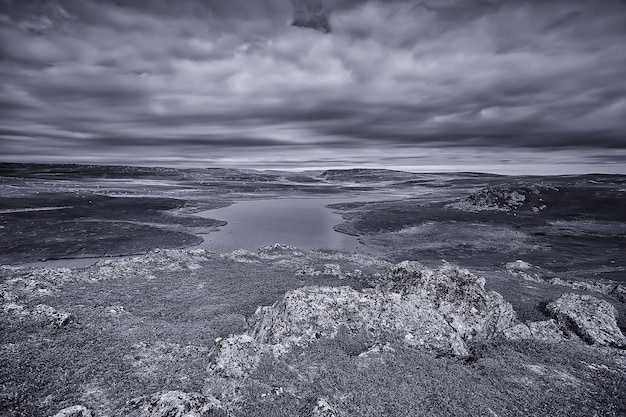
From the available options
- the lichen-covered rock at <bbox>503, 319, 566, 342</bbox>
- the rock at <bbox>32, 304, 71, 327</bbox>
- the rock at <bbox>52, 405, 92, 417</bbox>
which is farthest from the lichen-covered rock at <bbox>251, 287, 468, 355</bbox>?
the rock at <bbox>32, 304, 71, 327</bbox>

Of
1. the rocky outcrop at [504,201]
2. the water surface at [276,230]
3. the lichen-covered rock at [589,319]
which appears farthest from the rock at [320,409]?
the rocky outcrop at [504,201]

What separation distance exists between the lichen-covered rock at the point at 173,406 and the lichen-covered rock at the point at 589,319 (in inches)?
501

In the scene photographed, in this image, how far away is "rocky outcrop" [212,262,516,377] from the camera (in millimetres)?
9727

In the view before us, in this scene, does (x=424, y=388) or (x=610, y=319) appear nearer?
(x=424, y=388)

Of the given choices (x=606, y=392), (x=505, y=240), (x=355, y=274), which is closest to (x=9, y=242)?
(x=355, y=274)

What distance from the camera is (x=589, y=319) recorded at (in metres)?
12.8

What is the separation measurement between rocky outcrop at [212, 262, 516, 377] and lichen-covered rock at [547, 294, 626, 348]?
210cm

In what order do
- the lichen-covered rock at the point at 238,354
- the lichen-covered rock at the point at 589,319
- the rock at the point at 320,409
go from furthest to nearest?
1. the lichen-covered rock at the point at 589,319
2. the lichen-covered rock at the point at 238,354
3. the rock at the point at 320,409

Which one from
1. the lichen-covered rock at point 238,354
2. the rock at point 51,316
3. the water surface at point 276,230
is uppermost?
the rock at point 51,316

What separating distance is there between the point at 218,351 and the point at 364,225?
46.5 m

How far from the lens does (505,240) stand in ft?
143

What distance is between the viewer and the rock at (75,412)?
22.9 feet

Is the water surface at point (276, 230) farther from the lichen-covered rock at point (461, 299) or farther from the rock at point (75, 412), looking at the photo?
the rock at point (75, 412)

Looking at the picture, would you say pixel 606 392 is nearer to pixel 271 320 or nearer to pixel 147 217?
pixel 271 320
